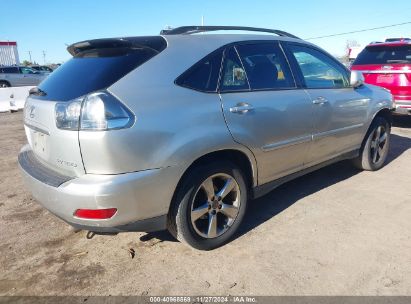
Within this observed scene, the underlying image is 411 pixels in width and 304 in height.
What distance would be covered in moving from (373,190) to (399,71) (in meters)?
3.94

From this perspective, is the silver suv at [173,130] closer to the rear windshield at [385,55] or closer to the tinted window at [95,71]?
the tinted window at [95,71]

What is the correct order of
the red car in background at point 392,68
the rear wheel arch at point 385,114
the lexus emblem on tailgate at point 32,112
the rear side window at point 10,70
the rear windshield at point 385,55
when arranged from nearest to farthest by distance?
the lexus emblem on tailgate at point 32,112 → the rear wheel arch at point 385,114 → the red car in background at point 392,68 → the rear windshield at point 385,55 → the rear side window at point 10,70

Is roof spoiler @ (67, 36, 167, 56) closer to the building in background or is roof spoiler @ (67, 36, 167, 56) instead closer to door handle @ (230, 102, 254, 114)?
door handle @ (230, 102, 254, 114)

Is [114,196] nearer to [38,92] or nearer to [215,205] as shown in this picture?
[215,205]

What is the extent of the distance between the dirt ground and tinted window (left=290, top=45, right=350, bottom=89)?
1.29 metres

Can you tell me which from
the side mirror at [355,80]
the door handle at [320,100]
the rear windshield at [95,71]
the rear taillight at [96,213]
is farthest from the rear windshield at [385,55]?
the rear taillight at [96,213]

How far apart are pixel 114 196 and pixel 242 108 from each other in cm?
131

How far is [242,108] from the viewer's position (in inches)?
122

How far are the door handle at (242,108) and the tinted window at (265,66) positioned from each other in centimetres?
24


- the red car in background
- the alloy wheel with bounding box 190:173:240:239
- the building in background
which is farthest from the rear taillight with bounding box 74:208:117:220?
the building in background

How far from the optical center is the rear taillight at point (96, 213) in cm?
246

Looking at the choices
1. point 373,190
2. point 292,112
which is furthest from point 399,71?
point 292,112

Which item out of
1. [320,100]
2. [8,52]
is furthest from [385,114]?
[8,52]

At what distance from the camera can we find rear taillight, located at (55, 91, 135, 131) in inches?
94.0
